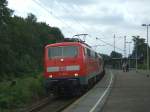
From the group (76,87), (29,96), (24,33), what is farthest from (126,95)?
(24,33)

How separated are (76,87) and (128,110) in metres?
9.10

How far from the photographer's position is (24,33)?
349ft

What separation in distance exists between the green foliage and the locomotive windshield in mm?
46282

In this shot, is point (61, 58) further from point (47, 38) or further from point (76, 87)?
point (47, 38)

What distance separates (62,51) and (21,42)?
76676 millimetres

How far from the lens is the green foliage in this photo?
261ft

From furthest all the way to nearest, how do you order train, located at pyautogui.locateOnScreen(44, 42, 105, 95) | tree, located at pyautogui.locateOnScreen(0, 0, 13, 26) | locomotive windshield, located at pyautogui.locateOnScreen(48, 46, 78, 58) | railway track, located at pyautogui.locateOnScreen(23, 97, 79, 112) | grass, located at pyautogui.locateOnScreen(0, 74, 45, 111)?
1. tree, located at pyautogui.locateOnScreen(0, 0, 13, 26)
2. locomotive windshield, located at pyautogui.locateOnScreen(48, 46, 78, 58)
3. train, located at pyautogui.locateOnScreen(44, 42, 105, 95)
4. grass, located at pyautogui.locateOnScreen(0, 74, 45, 111)
5. railway track, located at pyautogui.locateOnScreen(23, 97, 79, 112)

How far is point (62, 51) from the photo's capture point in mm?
27969

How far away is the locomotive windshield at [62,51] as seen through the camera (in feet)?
91.4

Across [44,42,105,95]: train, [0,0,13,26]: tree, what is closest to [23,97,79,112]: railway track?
[44,42,105,95]: train

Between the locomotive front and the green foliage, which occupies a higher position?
the green foliage

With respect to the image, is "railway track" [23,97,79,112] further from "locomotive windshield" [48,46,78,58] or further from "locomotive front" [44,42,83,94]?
"locomotive windshield" [48,46,78,58]

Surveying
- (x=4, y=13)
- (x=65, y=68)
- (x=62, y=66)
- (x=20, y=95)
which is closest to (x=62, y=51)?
(x=62, y=66)

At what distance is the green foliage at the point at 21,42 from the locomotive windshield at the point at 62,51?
46.3 meters
